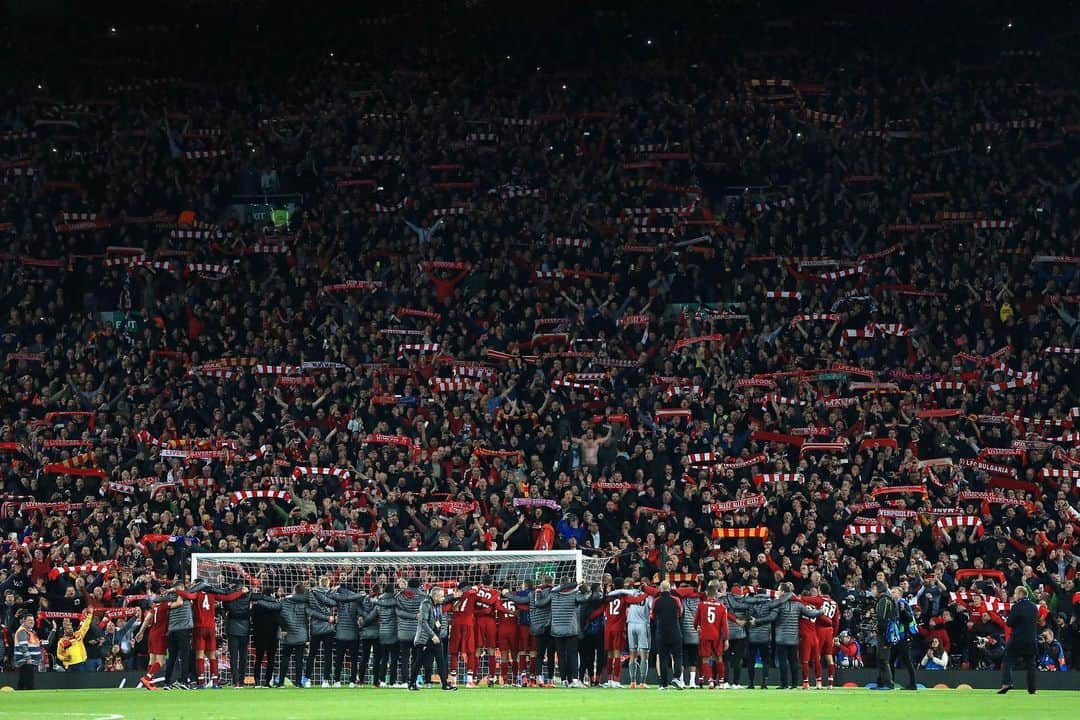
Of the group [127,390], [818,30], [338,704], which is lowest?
[338,704]

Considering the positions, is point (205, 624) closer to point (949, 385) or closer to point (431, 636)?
point (431, 636)

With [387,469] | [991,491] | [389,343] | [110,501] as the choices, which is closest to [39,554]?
[110,501]

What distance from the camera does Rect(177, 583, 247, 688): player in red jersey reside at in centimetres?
2838

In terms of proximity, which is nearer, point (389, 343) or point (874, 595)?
point (874, 595)

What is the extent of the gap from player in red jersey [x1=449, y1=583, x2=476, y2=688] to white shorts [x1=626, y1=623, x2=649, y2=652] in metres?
2.62

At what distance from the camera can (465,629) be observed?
2858 centimetres

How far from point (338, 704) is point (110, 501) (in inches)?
595

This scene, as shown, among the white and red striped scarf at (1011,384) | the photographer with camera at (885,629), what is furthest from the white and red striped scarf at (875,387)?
the photographer with camera at (885,629)

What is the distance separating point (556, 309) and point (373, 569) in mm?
12308

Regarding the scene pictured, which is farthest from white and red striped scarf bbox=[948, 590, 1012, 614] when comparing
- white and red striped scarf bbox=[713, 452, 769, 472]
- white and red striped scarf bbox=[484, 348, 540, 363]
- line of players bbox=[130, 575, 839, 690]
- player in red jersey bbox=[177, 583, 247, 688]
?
white and red striped scarf bbox=[484, 348, 540, 363]

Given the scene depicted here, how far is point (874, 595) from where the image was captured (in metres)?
28.1

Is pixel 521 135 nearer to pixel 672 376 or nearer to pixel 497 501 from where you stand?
pixel 672 376

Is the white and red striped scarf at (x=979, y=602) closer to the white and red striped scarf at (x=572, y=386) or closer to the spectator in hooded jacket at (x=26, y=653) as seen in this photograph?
the white and red striped scarf at (x=572, y=386)

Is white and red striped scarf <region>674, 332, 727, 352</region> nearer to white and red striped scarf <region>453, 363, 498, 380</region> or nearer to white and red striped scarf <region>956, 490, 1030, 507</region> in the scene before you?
white and red striped scarf <region>453, 363, 498, 380</region>
